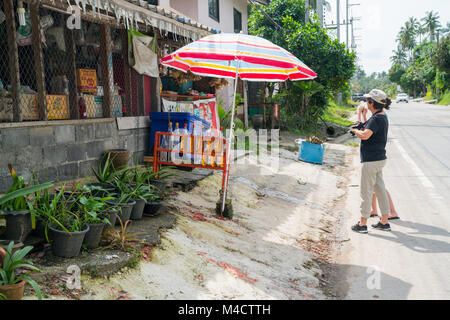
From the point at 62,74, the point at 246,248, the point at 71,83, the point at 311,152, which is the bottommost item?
the point at 246,248

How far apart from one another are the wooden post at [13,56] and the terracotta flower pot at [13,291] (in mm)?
3580

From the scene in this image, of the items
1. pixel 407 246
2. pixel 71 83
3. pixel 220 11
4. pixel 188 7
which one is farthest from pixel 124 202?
pixel 220 11

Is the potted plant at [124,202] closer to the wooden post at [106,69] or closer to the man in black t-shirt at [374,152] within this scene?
the wooden post at [106,69]

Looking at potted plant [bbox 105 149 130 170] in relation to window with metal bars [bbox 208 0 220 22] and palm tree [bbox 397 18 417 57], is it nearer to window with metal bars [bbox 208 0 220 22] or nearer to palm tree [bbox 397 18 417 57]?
window with metal bars [bbox 208 0 220 22]

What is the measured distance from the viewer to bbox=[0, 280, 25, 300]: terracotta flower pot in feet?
9.29

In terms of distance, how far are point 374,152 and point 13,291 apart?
5.27m

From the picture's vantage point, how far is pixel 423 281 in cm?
467

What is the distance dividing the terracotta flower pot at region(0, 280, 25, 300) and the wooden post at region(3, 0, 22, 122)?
3580 mm

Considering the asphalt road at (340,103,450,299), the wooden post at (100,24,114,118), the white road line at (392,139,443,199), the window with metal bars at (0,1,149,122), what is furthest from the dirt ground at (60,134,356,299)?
the window with metal bars at (0,1,149,122)

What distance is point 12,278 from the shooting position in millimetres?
2971

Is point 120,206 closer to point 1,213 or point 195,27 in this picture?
point 1,213

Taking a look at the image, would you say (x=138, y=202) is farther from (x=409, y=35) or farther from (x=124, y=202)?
(x=409, y=35)

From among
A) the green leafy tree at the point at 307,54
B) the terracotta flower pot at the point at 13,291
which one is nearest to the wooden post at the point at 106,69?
the terracotta flower pot at the point at 13,291
